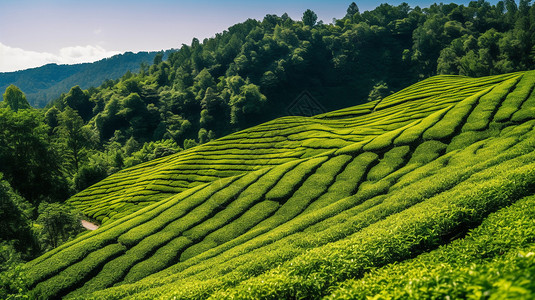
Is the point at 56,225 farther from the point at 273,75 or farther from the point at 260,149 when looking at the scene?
the point at 273,75

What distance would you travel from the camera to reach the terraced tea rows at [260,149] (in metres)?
36.9

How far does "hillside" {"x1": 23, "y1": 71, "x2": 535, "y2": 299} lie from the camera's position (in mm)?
8938

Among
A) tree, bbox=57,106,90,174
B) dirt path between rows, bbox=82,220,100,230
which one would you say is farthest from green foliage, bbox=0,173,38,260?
tree, bbox=57,106,90,174

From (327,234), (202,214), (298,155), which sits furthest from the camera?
(298,155)

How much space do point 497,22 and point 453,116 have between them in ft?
374

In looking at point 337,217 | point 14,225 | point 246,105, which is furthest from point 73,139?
point 337,217

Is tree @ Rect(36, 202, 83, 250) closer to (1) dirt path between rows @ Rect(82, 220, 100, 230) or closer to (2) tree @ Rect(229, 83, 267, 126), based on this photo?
(1) dirt path between rows @ Rect(82, 220, 100, 230)

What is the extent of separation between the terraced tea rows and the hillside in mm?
292

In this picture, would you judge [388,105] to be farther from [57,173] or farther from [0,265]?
[57,173]

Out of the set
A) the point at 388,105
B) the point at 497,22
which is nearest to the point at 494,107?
the point at 388,105

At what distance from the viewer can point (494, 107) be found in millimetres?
31484

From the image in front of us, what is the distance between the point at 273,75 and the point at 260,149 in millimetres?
70259

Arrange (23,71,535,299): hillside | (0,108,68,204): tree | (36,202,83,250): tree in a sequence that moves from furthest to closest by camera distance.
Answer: (0,108,68,204): tree → (36,202,83,250): tree → (23,71,535,299): hillside

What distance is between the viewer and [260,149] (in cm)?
4269
